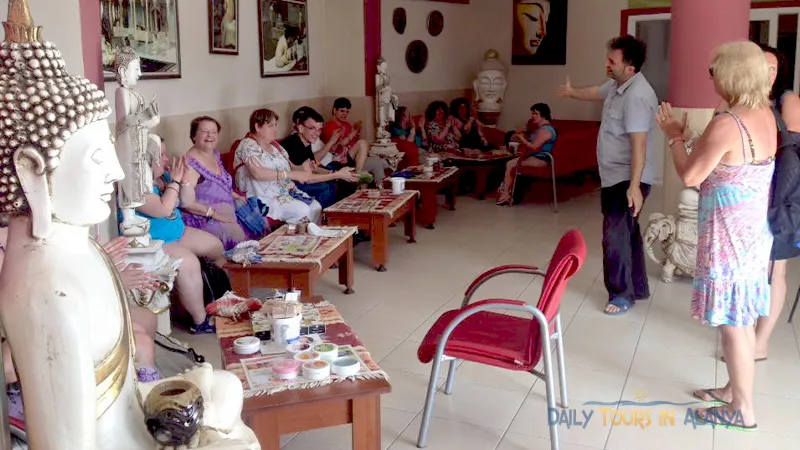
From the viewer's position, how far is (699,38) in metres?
5.25

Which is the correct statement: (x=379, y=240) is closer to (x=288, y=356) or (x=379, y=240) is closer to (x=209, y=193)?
(x=209, y=193)

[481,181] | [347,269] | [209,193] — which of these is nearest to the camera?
[209,193]

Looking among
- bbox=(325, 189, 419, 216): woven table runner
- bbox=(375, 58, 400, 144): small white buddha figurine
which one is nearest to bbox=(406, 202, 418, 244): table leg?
bbox=(325, 189, 419, 216): woven table runner

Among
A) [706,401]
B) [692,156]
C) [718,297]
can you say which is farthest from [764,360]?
[692,156]

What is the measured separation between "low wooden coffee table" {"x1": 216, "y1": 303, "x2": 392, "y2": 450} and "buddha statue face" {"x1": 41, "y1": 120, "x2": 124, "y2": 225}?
101cm

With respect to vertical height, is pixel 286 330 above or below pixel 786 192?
below

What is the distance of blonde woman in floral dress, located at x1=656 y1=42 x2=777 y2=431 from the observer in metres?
2.93

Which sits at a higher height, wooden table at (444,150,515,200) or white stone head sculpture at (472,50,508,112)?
white stone head sculpture at (472,50,508,112)

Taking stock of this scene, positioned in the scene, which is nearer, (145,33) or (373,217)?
(145,33)

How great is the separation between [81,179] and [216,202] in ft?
11.2

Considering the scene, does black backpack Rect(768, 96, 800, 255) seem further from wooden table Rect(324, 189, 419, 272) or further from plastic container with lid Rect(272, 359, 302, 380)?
wooden table Rect(324, 189, 419, 272)

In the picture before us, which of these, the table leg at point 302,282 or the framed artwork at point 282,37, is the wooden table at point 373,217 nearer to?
the table leg at point 302,282

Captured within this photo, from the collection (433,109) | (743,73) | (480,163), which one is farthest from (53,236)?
(433,109)

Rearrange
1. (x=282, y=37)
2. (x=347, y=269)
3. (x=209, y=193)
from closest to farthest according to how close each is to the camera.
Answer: (x=209, y=193) < (x=347, y=269) < (x=282, y=37)
